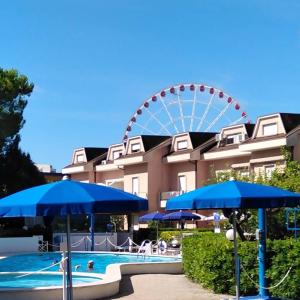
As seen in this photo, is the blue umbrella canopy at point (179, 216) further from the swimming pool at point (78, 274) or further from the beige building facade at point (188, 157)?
the swimming pool at point (78, 274)

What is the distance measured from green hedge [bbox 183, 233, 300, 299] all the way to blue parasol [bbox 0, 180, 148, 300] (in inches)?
210

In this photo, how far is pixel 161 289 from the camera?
1541 cm

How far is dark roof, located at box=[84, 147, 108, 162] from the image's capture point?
62534 mm

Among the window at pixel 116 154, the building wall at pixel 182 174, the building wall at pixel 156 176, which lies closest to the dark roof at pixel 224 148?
the building wall at pixel 182 174

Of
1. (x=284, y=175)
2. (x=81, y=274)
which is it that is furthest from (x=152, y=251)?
(x=81, y=274)

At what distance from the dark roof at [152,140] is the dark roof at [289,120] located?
14548mm

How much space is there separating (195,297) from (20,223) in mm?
33951

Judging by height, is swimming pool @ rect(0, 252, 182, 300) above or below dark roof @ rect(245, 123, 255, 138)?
below

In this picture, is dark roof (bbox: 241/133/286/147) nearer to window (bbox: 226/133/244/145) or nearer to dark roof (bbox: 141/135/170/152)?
window (bbox: 226/133/244/145)

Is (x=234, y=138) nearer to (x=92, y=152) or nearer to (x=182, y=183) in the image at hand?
(x=182, y=183)

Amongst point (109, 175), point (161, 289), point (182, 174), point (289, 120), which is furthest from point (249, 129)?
point (161, 289)

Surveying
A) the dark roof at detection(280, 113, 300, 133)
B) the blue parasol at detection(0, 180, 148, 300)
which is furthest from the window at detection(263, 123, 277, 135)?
the blue parasol at detection(0, 180, 148, 300)

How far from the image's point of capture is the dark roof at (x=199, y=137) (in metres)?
49.8

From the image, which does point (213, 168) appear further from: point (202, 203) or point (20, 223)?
point (202, 203)
